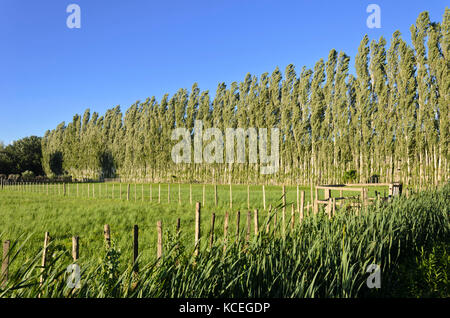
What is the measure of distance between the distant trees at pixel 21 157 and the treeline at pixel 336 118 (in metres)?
22.2

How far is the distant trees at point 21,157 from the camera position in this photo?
160 ft

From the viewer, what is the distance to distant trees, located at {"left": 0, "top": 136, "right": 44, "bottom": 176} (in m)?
48.7

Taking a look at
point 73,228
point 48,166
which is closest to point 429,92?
point 73,228

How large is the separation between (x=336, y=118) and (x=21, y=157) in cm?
5504

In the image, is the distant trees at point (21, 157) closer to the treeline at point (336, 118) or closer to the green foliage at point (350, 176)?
the treeline at point (336, 118)

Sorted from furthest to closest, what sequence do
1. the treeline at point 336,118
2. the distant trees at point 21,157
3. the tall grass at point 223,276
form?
the distant trees at point 21,157 → the treeline at point 336,118 → the tall grass at point 223,276

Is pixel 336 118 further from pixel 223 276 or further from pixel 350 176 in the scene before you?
pixel 223 276

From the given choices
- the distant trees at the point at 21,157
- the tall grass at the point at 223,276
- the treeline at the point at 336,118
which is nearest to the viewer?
the tall grass at the point at 223,276

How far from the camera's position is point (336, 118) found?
93.7ft

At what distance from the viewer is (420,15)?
82.1 feet

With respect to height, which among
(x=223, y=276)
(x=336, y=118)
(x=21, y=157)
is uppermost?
(x=336, y=118)

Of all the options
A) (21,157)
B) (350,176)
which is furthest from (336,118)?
(21,157)

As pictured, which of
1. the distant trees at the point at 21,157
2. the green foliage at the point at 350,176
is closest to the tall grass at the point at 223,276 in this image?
the green foliage at the point at 350,176
